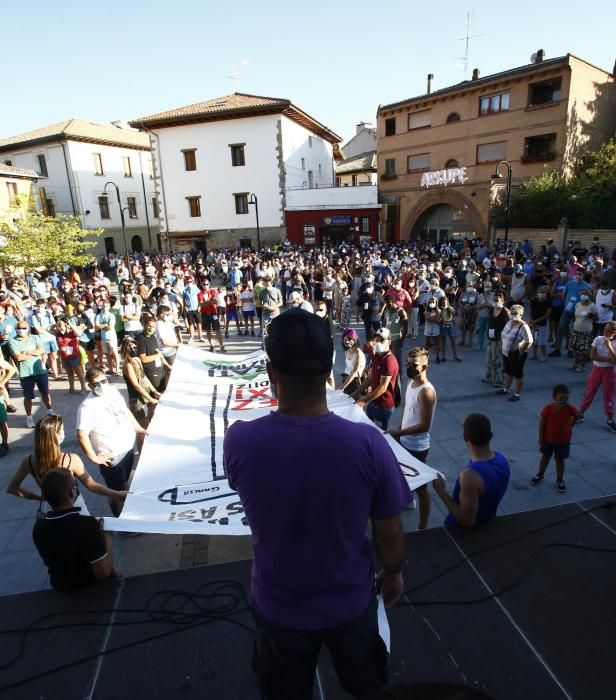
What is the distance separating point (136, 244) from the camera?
45.2 meters

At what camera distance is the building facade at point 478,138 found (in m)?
→ 27.2

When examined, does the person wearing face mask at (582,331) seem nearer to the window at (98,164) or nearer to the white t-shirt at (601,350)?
the white t-shirt at (601,350)

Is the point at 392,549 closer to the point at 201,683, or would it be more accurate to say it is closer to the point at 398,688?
the point at 398,688

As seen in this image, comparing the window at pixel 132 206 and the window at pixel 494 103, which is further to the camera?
the window at pixel 132 206

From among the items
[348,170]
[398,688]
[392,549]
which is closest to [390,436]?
[392,549]

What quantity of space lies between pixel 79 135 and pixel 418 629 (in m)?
46.4

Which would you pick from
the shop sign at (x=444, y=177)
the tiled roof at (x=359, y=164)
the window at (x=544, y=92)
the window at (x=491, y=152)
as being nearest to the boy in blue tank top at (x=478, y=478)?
the shop sign at (x=444, y=177)

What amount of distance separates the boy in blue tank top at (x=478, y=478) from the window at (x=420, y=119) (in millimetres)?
33689

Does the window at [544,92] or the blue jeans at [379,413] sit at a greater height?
the window at [544,92]

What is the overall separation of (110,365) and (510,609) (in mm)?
10299

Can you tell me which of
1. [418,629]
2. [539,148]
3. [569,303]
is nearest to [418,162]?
[539,148]

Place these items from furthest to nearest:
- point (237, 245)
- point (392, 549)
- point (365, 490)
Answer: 1. point (237, 245)
2. point (392, 549)
3. point (365, 490)

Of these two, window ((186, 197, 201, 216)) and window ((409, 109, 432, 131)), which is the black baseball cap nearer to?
window ((409, 109, 432, 131))

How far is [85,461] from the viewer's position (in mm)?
6828
